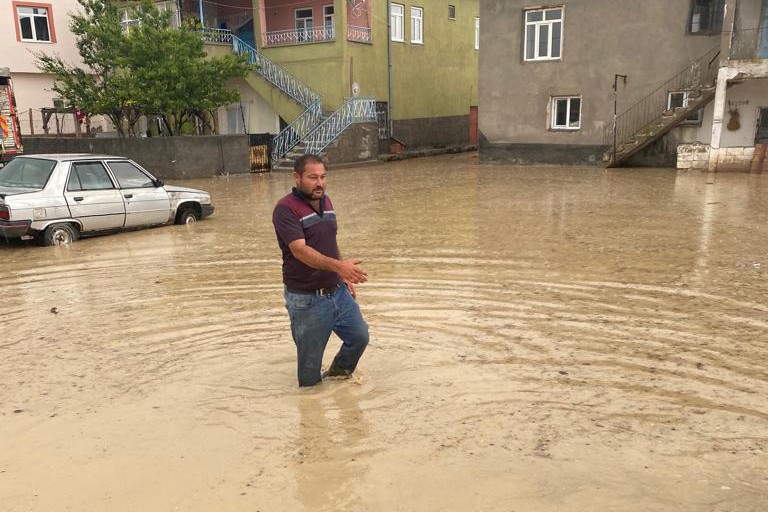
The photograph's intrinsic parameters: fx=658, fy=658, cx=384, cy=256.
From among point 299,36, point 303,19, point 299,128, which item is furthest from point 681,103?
point 303,19

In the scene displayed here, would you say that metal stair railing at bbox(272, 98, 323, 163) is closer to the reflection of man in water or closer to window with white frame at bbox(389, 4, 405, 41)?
window with white frame at bbox(389, 4, 405, 41)

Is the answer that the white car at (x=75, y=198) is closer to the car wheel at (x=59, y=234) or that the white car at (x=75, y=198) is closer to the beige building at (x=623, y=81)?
the car wheel at (x=59, y=234)

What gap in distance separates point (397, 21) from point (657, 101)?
39.4 ft

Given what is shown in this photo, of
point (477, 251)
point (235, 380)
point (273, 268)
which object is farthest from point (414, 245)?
point (235, 380)

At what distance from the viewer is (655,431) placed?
4.15 m

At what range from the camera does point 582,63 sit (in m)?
22.9

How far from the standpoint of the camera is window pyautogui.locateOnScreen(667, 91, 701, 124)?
21.2 metres

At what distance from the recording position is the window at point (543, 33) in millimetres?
23250

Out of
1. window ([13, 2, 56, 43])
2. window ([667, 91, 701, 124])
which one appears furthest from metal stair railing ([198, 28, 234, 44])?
window ([667, 91, 701, 124])

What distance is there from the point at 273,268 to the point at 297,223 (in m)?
4.62

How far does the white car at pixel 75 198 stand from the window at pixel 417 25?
2069 centimetres

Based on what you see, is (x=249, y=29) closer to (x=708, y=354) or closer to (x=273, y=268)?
(x=273, y=268)

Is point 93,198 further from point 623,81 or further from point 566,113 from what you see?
point 623,81

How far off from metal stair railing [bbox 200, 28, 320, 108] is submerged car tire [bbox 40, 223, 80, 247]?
1603 cm
